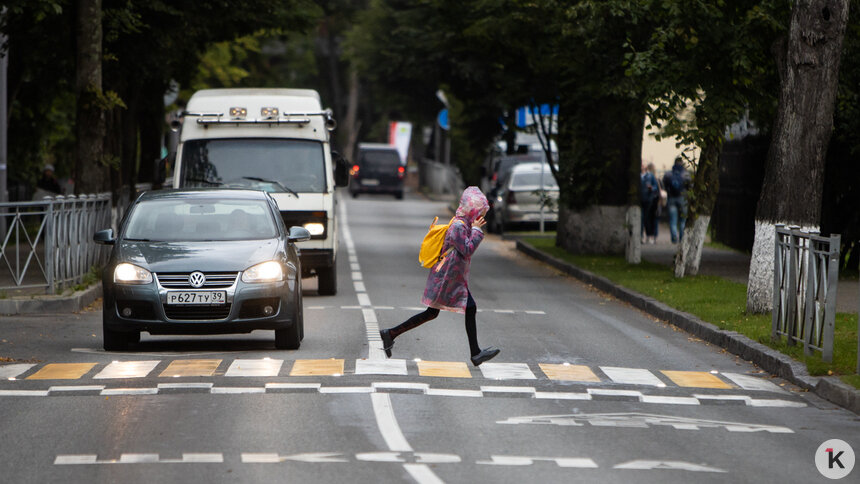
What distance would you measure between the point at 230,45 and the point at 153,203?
2702 cm

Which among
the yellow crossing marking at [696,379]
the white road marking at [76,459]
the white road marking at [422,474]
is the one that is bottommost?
the white road marking at [76,459]

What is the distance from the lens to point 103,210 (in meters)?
21.1

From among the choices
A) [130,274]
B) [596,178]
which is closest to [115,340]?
[130,274]

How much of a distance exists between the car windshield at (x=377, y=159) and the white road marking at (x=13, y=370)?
49988mm

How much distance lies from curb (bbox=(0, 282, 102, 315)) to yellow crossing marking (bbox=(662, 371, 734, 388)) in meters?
8.36

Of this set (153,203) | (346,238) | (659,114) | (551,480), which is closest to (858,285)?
(659,114)

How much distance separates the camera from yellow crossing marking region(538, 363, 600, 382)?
1148 cm

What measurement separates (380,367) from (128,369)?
2.11 meters

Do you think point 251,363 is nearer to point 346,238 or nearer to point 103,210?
point 103,210

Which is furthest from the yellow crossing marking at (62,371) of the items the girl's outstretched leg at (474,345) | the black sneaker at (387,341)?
the girl's outstretched leg at (474,345)

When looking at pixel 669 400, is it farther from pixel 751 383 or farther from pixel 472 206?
pixel 472 206

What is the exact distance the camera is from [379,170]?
62.4 meters

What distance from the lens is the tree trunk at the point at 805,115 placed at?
14.5 meters

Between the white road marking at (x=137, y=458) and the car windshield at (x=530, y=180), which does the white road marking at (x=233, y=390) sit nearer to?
the white road marking at (x=137, y=458)
